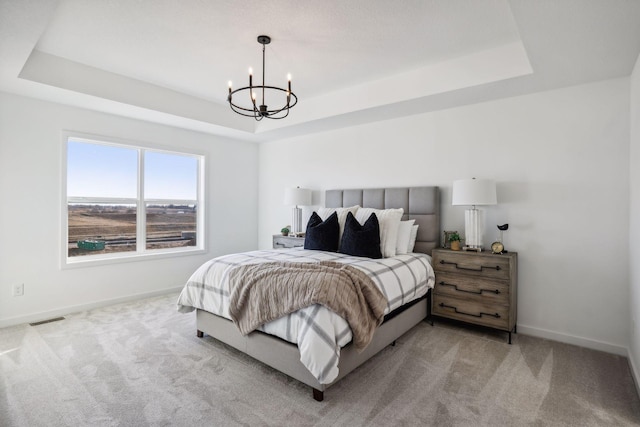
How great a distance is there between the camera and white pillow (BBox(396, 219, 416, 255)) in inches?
138

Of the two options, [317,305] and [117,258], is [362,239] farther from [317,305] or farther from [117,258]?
[117,258]

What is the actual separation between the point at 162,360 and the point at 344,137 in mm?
3495

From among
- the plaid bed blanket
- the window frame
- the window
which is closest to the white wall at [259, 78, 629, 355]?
the plaid bed blanket

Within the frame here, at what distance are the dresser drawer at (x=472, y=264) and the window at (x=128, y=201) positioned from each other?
3616 millimetres

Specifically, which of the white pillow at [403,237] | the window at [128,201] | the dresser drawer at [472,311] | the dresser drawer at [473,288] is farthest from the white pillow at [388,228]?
the window at [128,201]

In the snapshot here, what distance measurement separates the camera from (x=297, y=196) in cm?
485

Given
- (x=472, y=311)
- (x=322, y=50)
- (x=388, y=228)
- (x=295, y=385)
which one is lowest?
(x=295, y=385)

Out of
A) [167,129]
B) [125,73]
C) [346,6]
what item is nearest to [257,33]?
[346,6]

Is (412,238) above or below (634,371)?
above

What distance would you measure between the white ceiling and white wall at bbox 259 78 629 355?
0.23m

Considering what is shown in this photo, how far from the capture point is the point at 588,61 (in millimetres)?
2521

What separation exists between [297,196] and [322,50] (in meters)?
2.29

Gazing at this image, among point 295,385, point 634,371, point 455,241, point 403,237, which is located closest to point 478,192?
point 455,241

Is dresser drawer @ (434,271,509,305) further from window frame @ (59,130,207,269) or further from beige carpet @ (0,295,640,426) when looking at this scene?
window frame @ (59,130,207,269)
